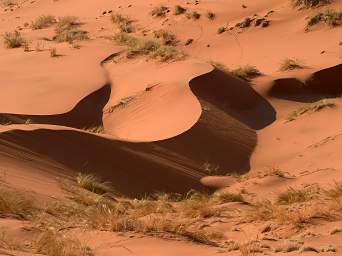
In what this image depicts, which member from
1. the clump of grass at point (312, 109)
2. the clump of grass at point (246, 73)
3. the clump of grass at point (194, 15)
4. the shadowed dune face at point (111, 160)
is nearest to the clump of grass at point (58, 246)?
the shadowed dune face at point (111, 160)

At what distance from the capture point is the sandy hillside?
5.86 meters

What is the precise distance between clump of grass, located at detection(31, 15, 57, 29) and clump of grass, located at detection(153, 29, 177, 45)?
478cm

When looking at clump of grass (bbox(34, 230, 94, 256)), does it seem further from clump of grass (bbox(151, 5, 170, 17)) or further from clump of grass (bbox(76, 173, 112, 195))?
clump of grass (bbox(151, 5, 170, 17))

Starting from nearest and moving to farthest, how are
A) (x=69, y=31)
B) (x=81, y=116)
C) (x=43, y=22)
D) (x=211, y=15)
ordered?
(x=81, y=116) < (x=69, y=31) < (x=211, y=15) < (x=43, y=22)

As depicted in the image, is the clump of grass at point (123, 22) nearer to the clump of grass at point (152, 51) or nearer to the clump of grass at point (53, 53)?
the clump of grass at point (152, 51)

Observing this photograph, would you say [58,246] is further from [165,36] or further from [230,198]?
[165,36]

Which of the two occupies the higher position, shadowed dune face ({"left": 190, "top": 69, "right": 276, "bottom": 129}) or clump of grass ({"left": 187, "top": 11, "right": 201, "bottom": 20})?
shadowed dune face ({"left": 190, "top": 69, "right": 276, "bottom": 129})

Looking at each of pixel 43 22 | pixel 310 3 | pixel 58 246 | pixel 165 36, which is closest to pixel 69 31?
pixel 43 22

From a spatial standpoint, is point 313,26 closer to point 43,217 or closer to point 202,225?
point 202,225

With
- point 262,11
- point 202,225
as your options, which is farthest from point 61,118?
point 262,11

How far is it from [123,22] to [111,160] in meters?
12.2

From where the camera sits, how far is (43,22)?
22.1 m

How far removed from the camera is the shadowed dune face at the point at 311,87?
13289 mm

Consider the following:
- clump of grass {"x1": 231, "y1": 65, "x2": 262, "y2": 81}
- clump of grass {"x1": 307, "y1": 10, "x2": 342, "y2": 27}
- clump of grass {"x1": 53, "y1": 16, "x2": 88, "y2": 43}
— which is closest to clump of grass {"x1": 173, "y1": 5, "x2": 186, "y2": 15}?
clump of grass {"x1": 53, "y1": 16, "x2": 88, "y2": 43}
